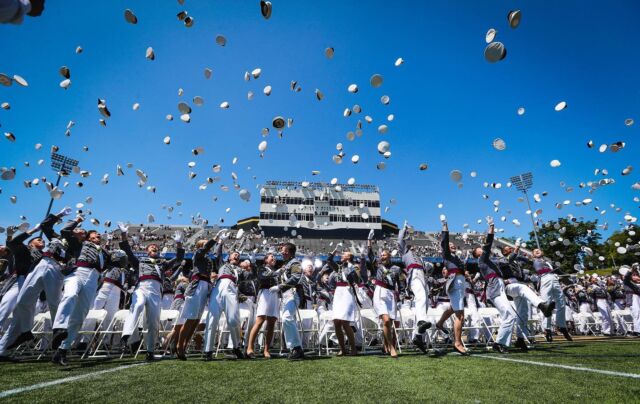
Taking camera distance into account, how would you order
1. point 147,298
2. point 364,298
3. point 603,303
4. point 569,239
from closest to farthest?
point 147,298 < point 364,298 < point 603,303 < point 569,239

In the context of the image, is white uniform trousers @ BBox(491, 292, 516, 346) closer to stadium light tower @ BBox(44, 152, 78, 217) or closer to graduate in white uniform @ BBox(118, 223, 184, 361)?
graduate in white uniform @ BBox(118, 223, 184, 361)

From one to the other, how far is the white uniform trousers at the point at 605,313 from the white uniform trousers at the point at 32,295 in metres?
19.5

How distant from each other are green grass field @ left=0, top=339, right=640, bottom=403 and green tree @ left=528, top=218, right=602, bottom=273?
55272 mm

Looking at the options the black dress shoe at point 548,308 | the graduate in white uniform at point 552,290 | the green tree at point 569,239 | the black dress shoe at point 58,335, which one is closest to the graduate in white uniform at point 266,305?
the black dress shoe at point 58,335

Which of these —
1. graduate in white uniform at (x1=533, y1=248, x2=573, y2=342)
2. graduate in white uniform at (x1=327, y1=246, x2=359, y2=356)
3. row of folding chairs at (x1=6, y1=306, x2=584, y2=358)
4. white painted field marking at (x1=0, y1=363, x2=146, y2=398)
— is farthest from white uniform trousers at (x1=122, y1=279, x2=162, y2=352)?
graduate in white uniform at (x1=533, y1=248, x2=573, y2=342)

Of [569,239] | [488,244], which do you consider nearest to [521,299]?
[488,244]

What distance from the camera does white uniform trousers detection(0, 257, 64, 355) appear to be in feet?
21.0

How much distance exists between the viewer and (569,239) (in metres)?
50.4

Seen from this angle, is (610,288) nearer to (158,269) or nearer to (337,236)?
(158,269)

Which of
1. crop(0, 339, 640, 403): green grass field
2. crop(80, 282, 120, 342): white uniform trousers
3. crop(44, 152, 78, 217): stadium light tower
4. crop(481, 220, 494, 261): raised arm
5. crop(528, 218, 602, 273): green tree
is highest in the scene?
crop(44, 152, 78, 217): stadium light tower

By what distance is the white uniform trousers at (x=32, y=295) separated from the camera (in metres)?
6.39

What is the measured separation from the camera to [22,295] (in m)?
6.50

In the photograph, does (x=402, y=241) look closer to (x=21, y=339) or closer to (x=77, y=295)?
(x=77, y=295)

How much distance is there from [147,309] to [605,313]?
1773 cm
